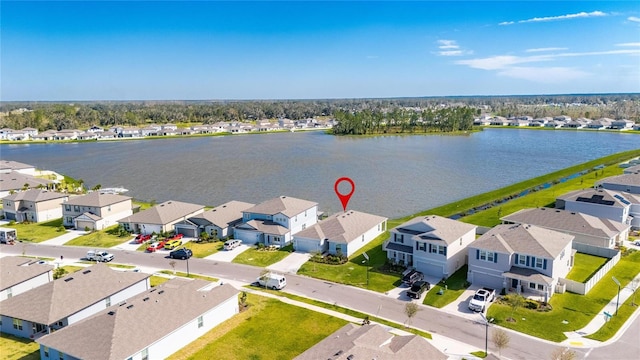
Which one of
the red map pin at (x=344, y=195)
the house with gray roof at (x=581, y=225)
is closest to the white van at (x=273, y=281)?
the red map pin at (x=344, y=195)

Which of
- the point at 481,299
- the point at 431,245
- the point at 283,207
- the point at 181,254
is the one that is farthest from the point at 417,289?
the point at 181,254

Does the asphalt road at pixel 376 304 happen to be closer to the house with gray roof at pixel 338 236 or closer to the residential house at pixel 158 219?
the residential house at pixel 158 219

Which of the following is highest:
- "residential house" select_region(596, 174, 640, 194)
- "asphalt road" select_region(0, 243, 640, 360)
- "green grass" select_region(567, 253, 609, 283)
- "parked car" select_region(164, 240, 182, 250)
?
"residential house" select_region(596, 174, 640, 194)

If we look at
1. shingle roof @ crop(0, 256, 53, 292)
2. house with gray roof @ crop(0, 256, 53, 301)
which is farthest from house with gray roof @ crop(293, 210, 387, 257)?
shingle roof @ crop(0, 256, 53, 292)

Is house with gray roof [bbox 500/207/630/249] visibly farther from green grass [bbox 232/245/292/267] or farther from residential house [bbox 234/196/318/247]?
green grass [bbox 232/245/292/267]

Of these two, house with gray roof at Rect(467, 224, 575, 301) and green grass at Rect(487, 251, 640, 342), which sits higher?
house with gray roof at Rect(467, 224, 575, 301)

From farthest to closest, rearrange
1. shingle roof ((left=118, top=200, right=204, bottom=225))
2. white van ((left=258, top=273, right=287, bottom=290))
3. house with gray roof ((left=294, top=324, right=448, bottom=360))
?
shingle roof ((left=118, top=200, right=204, bottom=225)) → white van ((left=258, top=273, right=287, bottom=290)) → house with gray roof ((left=294, top=324, right=448, bottom=360))
